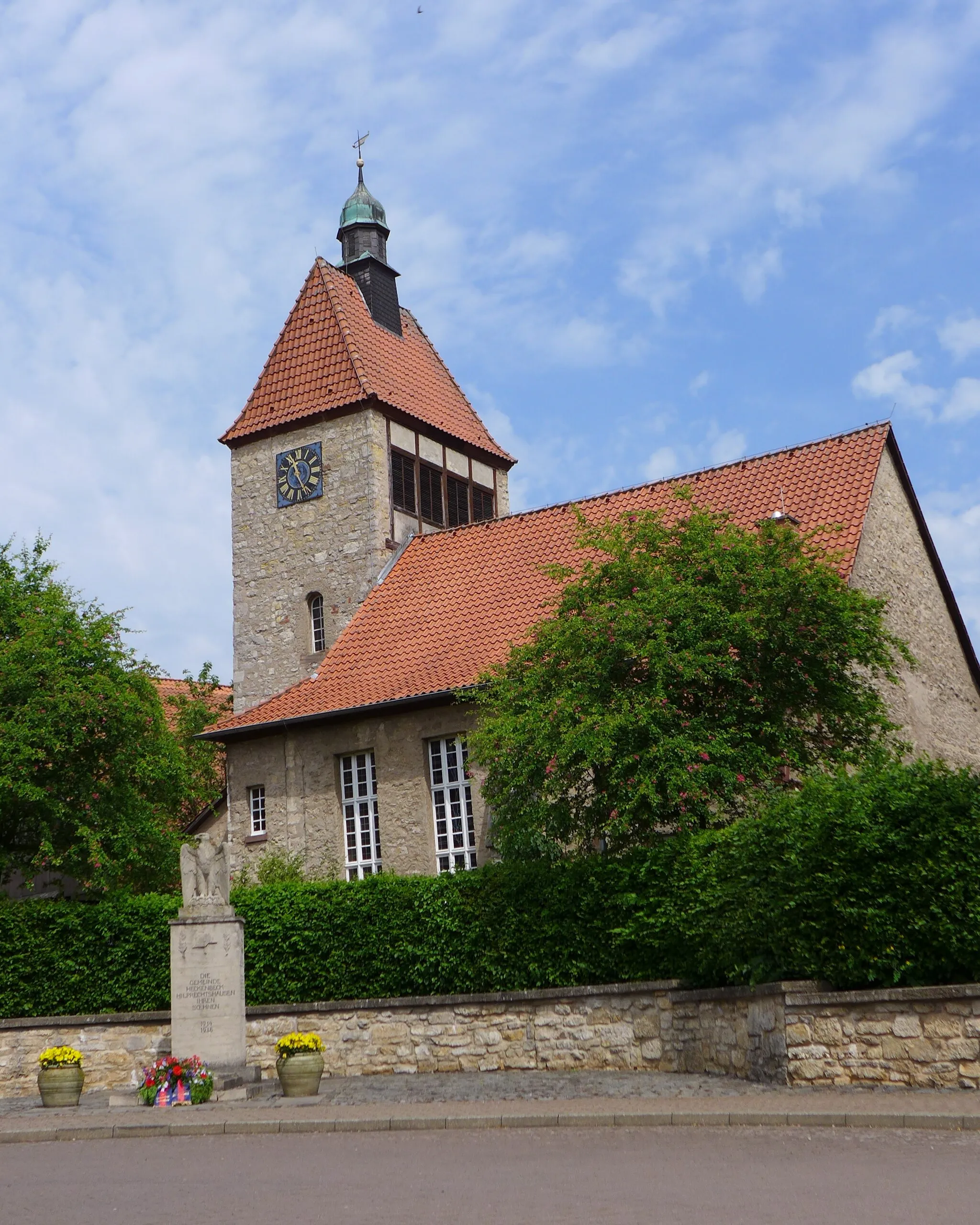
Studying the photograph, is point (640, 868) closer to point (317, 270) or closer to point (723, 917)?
point (723, 917)

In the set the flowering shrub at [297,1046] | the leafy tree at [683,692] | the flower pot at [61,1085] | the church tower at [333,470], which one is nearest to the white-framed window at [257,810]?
the church tower at [333,470]

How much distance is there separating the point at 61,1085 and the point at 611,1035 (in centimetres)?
678

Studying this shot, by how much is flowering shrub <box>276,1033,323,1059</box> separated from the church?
7.11 meters

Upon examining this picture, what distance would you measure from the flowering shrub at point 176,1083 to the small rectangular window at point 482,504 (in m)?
18.9

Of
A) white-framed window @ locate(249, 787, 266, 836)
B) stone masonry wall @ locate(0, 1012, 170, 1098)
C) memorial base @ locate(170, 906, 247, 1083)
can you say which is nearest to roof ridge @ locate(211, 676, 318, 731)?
white-framed window @ locate(249, 787, 266, 836)

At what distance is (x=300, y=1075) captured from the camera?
1563cm

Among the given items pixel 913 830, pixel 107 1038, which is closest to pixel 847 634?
pixel 913 830

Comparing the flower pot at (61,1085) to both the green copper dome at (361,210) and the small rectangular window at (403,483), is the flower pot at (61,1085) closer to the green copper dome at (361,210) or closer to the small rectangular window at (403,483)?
the small rectangular window at (403,483)

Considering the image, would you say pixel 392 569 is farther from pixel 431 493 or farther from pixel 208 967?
pixel 208 967

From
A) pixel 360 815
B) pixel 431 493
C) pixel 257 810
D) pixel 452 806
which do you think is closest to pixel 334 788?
pixel 360 815

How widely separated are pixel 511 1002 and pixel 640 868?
98.7 inches

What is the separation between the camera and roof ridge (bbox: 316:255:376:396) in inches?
1200

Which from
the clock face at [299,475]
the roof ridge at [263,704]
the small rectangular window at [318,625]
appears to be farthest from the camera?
the clock face at [299,475]

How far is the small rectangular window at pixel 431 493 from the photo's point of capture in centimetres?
3156
